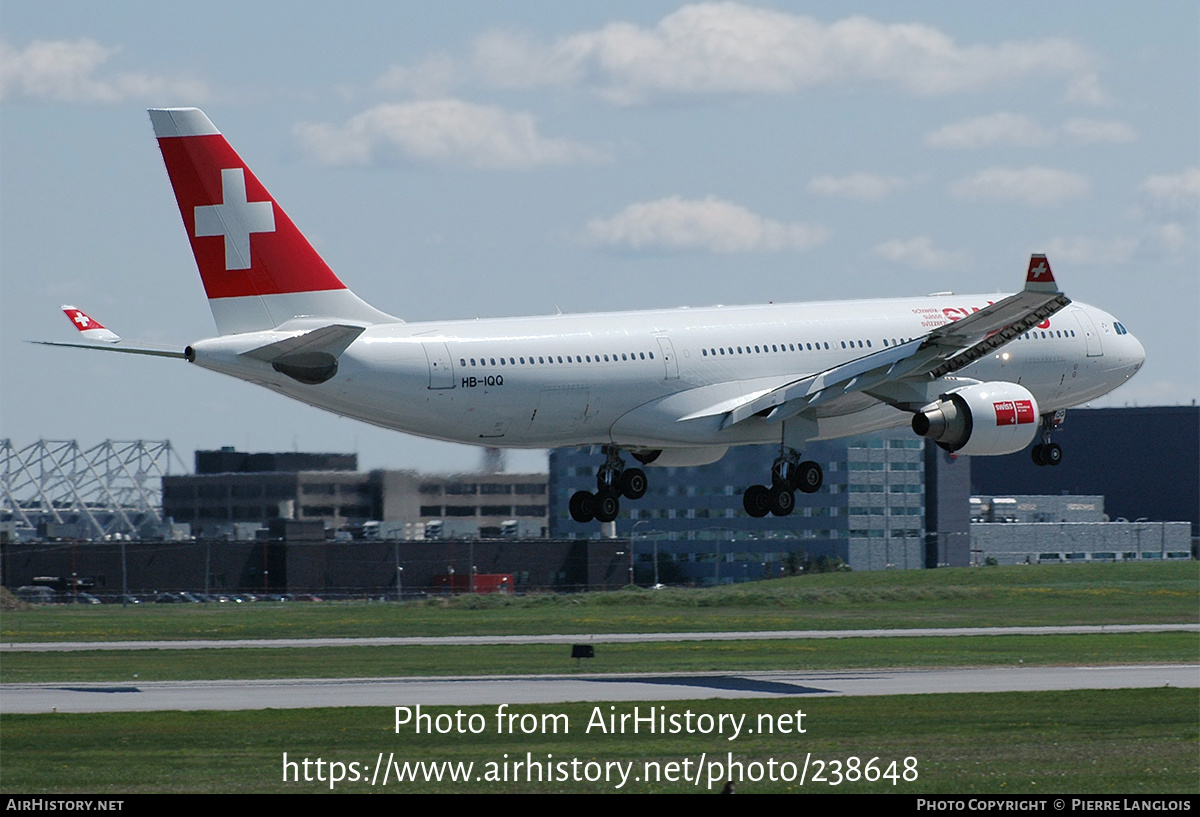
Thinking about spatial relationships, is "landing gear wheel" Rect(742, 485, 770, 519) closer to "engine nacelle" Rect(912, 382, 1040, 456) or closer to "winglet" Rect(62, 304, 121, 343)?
"engine nacelle" Rect(912, 382, 1040, 456)

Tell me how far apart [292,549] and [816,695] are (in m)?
63.5

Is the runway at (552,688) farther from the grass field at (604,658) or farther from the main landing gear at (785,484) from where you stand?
the main landing gear at (785,484)

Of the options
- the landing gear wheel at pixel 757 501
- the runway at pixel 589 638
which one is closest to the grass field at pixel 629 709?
the runway at pixel 589 638

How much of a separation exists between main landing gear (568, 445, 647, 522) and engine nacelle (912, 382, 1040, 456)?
28.6 ft

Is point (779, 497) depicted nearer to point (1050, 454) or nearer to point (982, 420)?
point (982, 420)

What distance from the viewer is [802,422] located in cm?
5409

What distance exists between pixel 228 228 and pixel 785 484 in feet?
58.0

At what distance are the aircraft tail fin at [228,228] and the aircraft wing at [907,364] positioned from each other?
1252 cm

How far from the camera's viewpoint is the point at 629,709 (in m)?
50.8

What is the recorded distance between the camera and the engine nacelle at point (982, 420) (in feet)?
170

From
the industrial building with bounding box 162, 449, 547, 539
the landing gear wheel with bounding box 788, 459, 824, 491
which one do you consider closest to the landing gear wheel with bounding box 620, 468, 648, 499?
the landing gear wheel with bounding box 788, 459, 824, 491
